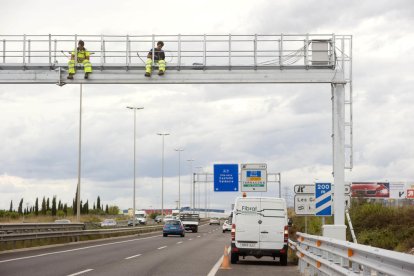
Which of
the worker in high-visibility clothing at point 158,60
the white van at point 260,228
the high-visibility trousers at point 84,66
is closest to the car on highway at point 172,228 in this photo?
the high-visibility trousers at point 84,66

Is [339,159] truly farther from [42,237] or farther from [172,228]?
[172,228]

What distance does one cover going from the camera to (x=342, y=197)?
2434 centimetres

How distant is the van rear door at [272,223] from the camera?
21906mm

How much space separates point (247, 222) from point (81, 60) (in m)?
9.52

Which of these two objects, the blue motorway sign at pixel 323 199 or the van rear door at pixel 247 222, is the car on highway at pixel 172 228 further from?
the blue motorway sign at pixel 323 199

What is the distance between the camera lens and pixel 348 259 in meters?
10.6

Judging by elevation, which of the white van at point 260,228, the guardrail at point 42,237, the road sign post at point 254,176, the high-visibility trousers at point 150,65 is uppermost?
the high-visibility trousers at point 150,65

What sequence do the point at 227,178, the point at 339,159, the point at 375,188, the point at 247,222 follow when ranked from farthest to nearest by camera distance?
the point at 375,188
the point at 227,178
the point at 339,159
the point at 247,222

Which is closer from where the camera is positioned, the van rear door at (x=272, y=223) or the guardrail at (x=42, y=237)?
the van rear door at (x=272, y=223)

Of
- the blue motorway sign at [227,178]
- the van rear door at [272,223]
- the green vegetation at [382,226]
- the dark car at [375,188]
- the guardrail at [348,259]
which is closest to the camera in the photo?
the guardrail at [348,259]

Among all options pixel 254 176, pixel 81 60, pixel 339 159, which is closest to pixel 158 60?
pixel 81 60

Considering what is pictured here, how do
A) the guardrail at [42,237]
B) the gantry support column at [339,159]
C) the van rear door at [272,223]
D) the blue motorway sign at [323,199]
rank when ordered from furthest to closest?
1. the guardrail at [42,237]
2. the gantry support column at [339,159]
3. the van rear door at [272,223]
4. the blue motorway sign at [323,199]

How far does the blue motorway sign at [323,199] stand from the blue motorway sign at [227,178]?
1201 inches

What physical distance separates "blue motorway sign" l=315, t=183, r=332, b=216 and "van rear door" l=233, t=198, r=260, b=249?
6.94ft
